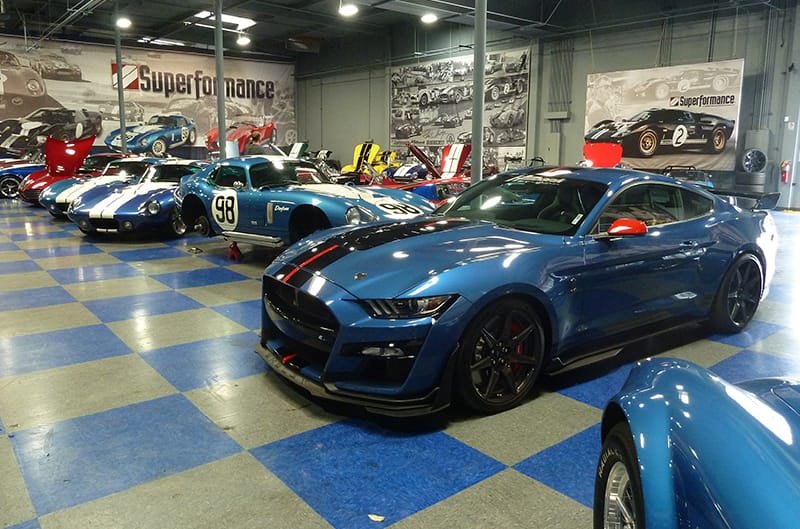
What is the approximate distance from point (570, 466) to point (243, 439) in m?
1.63

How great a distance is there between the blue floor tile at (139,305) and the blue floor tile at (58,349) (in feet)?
1.34

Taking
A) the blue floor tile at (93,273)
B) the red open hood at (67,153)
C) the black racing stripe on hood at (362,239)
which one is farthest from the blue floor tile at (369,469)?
the red open hood at (67,153)

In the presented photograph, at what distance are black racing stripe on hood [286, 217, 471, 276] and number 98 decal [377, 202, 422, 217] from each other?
2786 mm

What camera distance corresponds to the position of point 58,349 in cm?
438

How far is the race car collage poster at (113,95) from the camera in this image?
22031 millimetres

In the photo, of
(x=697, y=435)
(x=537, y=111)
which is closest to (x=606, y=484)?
(x=697, y=435)

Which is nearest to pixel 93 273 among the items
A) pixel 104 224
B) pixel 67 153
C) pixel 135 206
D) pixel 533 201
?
pixel 104 224

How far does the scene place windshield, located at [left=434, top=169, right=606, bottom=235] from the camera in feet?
12.5

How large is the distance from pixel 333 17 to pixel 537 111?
824 cm

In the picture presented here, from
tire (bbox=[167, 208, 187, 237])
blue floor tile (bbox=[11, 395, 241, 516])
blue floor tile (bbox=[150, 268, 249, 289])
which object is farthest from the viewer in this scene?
tire (bbox=[167, 208, 187, 237])

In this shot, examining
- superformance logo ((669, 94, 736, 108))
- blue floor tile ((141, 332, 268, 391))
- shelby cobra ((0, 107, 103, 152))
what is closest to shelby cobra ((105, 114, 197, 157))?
shelby cobra ((0, 107, 103, 152))

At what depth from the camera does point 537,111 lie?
18.6m

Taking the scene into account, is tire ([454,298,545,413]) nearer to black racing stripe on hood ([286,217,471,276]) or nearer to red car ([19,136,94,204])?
black racing stripe on hood ([286,217,471,276])

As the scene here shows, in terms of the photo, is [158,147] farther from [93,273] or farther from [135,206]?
[93,273]
